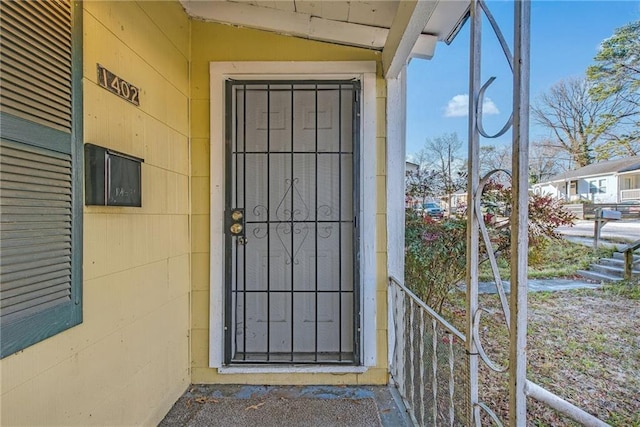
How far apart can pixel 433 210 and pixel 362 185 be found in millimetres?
554

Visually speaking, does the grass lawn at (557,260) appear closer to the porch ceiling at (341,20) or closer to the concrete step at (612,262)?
the concrete step at (612,262)

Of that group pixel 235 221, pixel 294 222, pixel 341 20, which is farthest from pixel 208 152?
pixel 341 20

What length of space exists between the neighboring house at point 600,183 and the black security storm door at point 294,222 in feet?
4.39

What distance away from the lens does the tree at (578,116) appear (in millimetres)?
949

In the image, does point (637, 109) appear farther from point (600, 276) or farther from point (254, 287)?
point (254, 287)

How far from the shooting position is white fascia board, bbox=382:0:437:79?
1.43 metres

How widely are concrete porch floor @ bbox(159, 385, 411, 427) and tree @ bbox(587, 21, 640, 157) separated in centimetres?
157

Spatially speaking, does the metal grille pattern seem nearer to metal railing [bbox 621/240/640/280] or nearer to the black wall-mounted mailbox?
metal railing [bbox 621/240/640/280]

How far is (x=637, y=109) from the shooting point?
87cm

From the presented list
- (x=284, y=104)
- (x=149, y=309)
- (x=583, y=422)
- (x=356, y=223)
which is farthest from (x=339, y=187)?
(x=583, y=422)

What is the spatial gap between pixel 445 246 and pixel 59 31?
217cm

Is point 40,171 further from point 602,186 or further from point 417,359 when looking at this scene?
point 417,359

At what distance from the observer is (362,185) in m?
2.21

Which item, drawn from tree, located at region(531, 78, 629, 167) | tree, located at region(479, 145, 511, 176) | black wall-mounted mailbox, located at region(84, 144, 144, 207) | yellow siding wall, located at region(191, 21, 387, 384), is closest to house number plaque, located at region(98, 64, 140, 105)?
black wall-mounted mailbox, located at region(84, 144, 144, 207)
